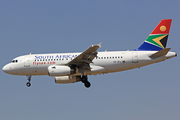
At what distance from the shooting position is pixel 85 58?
110 feet

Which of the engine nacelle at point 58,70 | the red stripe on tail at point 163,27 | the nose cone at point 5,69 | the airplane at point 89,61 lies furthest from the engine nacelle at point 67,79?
the red stripe on tail at point 163,27

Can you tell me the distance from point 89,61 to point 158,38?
8234 millimetres

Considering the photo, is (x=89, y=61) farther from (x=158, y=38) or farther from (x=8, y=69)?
(x=8, y=69)

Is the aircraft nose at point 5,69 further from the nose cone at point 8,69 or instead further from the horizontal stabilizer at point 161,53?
A: the horizontal stabilizer at point 161,53

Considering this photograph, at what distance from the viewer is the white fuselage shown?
34.2 m

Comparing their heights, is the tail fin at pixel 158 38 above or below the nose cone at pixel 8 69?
above

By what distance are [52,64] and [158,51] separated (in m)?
10.9

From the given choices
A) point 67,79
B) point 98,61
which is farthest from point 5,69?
point 98,61

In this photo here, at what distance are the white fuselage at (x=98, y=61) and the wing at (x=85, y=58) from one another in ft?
2.66

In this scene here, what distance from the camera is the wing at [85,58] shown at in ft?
105

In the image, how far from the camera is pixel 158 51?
110 feet

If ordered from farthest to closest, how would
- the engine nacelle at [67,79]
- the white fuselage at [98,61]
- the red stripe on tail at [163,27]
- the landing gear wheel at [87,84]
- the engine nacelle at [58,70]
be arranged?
the engine nacelle at [67,79] → the red stripe on tail at [163,27] → the landing gear wheel at [87,84] → the white fuselage at [98,61] → the engine nacelle at [58,70]

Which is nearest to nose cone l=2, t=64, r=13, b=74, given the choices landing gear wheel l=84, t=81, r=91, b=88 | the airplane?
the airplane

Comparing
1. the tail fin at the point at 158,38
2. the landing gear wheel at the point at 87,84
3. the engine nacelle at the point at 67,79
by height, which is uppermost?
the tail fin at the point at 158,38
